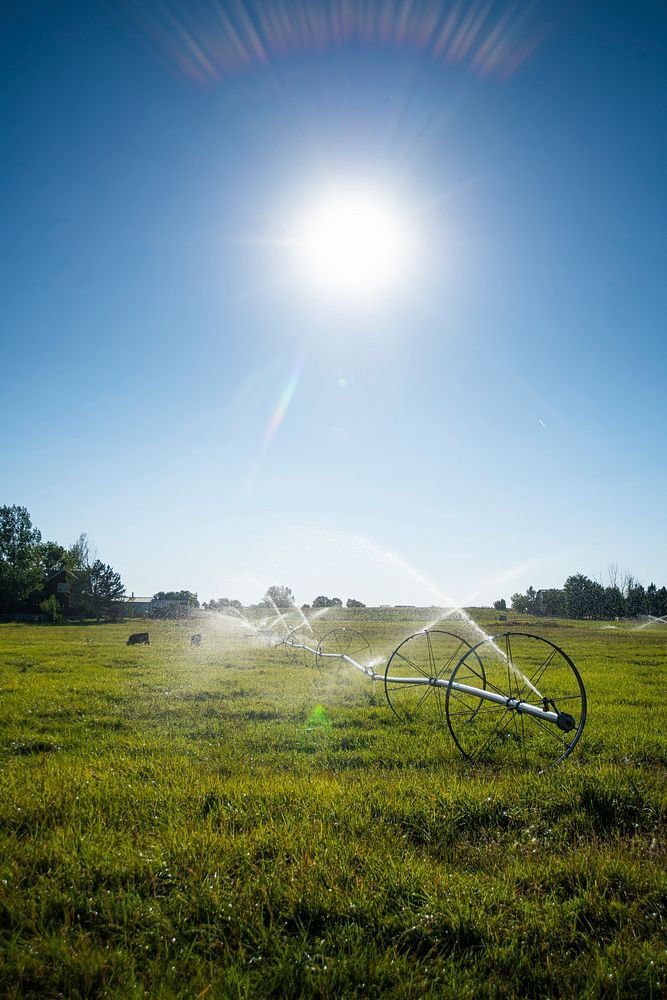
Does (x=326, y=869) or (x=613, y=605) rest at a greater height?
(x=326, y=869)

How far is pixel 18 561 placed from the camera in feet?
276

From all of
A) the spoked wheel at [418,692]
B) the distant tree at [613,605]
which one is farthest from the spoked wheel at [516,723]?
the distant tree at [613,605]

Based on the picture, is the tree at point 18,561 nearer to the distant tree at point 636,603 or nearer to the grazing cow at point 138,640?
the grazing cow at point 138,640

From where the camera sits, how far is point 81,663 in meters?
20.7

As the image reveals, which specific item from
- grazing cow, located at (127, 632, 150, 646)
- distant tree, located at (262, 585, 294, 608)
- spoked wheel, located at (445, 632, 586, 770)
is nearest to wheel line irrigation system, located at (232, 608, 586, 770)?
spoked wheel, located at (445, 632, 586, 770)

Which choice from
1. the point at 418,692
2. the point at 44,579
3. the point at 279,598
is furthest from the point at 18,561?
the point at 418,692

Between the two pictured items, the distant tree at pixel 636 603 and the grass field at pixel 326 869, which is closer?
the grass field at pixel 326 869

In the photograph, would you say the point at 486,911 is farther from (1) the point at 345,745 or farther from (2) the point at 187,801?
(1) the point at 345,745

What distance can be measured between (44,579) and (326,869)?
9164 centimetres

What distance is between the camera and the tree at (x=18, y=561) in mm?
74125

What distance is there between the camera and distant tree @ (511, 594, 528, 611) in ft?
415

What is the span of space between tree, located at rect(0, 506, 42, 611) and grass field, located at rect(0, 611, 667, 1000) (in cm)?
7728

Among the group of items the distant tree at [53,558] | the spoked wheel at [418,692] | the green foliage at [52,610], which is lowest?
the green foliage at [52,610]

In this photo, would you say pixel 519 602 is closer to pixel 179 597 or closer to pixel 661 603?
pixel 661 603
